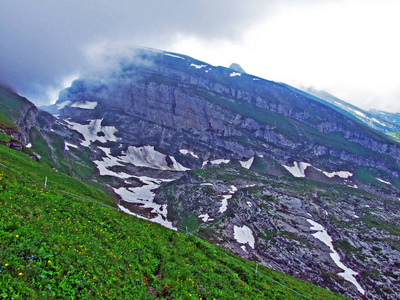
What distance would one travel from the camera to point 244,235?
8175 cm

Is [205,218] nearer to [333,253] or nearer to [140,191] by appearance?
[333,253]

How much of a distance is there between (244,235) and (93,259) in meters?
76.9

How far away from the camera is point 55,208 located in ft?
51.6

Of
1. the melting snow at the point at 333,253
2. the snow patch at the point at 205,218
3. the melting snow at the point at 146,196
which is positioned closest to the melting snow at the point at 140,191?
the melting snow at the point at 146,196

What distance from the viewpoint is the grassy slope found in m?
8.98

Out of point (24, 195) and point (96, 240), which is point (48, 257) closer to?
point (96, 240)

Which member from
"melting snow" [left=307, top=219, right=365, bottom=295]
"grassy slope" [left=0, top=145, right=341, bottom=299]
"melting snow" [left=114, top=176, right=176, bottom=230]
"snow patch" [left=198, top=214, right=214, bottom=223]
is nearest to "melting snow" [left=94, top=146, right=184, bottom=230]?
"melting snow" [left=114, top=176, right=176, bottom=230]

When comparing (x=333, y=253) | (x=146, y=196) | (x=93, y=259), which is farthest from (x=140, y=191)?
(x=93, y=259)

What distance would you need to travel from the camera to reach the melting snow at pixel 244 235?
77906mm

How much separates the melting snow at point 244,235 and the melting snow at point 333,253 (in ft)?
79.3

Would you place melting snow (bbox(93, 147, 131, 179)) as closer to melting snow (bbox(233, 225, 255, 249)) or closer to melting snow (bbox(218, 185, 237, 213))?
melting snow (bbox(218, 185, 237, 213))

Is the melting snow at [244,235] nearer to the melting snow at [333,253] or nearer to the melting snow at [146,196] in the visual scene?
the melting snow at [333,253]

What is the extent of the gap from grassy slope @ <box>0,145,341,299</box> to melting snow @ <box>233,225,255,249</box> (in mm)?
A: 60899

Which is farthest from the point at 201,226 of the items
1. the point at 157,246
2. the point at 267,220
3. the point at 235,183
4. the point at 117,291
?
the point at 117,291
